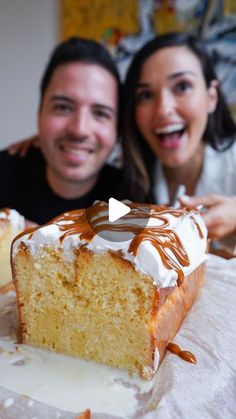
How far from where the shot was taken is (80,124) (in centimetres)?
178

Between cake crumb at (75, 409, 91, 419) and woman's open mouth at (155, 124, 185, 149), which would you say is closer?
cake crumb at (75, 409, 91, 419)

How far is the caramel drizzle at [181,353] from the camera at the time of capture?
0.84 m

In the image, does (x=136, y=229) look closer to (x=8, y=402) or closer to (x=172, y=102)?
(x=8, y=402)

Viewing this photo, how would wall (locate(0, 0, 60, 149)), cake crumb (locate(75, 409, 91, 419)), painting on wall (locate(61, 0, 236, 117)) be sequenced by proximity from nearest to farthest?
cake crumb (locate(75, 409, 91, 419)), painting on wall (locate(61, 0, 236, 117)), wall (locate(0, 0, 60, 149))

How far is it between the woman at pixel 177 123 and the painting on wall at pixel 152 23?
92cm

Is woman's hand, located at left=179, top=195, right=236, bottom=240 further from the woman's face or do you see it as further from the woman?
the woman's face

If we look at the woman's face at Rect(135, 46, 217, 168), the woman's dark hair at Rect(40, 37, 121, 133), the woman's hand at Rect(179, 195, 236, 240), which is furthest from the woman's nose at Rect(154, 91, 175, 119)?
the woman's hand at Rect(179, 195, 236, 240)

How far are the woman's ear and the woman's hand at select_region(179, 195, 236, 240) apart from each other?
0.68 metres

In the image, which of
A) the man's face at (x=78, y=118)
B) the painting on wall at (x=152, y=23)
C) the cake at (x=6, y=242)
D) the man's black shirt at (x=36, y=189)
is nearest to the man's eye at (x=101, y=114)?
the man's face at (x=78, y=118)

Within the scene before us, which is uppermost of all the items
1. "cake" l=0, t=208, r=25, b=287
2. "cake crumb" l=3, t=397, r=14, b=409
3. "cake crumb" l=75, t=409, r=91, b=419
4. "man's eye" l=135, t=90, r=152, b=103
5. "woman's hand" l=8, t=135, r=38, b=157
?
"man's eye" l=135, t=90, r=152, b=103

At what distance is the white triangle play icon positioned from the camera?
915 mm

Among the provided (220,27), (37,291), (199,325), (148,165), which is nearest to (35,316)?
(37,291)

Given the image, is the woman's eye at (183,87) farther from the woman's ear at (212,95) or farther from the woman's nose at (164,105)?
the woman's ear at (212,95)

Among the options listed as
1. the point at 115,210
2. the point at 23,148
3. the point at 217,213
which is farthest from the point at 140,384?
the point at 23,148
